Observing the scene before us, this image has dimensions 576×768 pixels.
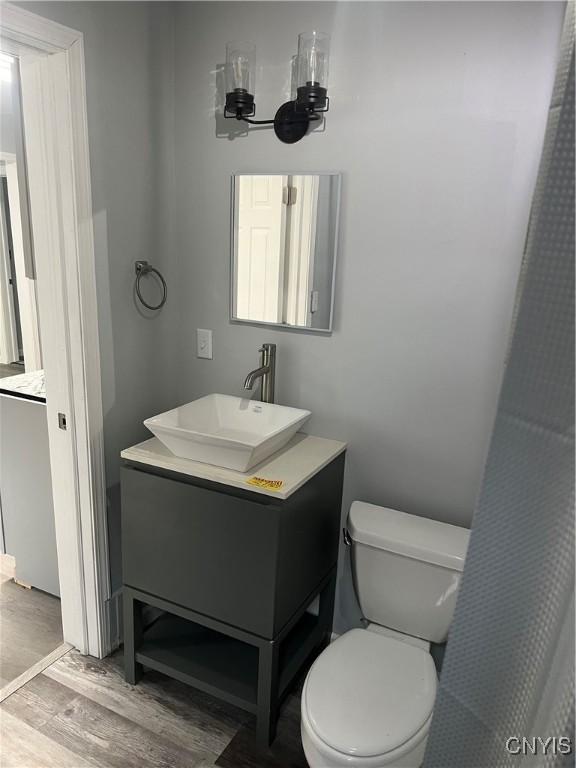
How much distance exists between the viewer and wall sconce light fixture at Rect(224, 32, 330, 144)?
5.62 ft

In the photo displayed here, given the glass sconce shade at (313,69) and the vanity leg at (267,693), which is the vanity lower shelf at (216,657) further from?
the glass sconce shade at (313,69)

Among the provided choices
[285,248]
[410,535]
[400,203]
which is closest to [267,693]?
[410,535]

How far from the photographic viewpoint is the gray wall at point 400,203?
159 centimetres

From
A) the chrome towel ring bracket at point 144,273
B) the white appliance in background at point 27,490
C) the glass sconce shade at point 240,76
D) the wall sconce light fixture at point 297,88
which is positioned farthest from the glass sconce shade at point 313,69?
the white appliance in background at point 27,490

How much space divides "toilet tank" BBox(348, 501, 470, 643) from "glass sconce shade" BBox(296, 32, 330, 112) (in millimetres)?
1354

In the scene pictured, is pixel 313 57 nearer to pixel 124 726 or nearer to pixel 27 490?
pixel 27 490

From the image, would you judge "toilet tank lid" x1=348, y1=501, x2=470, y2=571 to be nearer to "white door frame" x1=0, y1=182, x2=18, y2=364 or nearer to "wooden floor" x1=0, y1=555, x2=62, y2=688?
"wooden floor" x1=0, y1=555, x2=62, y2=688

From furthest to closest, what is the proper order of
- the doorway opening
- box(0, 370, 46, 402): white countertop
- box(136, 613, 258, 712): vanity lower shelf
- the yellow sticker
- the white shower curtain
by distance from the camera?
box(0, 370, 46, 402): white countertop
the doorway opening
box(136, 613, 258, 712): vanity lower shelf
the yellow sticker
the white shower curtain

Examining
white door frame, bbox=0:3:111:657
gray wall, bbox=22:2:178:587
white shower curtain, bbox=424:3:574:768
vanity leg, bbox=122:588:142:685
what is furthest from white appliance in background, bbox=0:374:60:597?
white shower curtain, bbox=424:3:574:768

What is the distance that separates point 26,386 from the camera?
2324mm

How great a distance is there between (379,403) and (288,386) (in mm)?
362

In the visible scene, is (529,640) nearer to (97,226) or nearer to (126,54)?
(97,226)

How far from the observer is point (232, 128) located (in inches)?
77.9

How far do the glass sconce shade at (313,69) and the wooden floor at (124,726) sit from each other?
2065 mm
